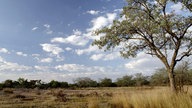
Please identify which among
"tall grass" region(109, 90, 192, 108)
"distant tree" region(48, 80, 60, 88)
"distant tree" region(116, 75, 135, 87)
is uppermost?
"distant tree" region(116, 75, 135, 87)

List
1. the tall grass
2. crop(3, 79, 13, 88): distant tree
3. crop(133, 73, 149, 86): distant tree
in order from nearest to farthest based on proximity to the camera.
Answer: the tall grass → crop(3, 79, 13, 88): distant tree → crop(133, 73, 149, 86): distant tree

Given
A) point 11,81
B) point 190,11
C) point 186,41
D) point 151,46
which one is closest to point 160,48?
point 151,46

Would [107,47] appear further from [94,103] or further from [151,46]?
[94,103]

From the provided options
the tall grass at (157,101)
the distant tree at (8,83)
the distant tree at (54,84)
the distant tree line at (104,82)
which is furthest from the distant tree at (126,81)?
the tall grass at (157,101)

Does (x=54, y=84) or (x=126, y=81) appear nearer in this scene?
(x=54, y=84)

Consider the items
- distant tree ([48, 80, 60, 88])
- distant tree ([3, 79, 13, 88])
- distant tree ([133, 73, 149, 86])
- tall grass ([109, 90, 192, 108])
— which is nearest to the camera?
tall grass ([109, 90, 192, 108])

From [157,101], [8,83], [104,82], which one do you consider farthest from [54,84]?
[157,101]

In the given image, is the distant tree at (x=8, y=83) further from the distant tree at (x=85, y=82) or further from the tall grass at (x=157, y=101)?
the tall grass at (x=157, y=101)

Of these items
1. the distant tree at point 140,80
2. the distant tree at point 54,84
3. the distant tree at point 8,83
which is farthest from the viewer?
the distant tree at point 140,80

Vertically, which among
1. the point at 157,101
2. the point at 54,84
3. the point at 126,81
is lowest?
the point at 157,101

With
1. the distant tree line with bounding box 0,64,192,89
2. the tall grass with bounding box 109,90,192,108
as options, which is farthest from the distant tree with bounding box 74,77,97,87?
the tall grass with bounding box 109,90,192,108

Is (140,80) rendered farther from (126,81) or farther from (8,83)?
(8,83)

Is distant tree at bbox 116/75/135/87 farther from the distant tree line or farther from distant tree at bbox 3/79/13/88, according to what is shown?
distant tree at bbox 3/79/13/88

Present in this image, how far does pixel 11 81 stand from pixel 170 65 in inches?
1786
